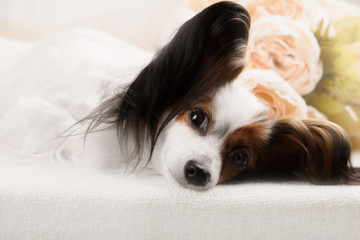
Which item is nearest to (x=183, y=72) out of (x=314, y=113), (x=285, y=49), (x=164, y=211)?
(x=164, y=211)

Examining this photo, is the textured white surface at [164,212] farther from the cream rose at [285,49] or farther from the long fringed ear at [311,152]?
the cream rose at [285,49]

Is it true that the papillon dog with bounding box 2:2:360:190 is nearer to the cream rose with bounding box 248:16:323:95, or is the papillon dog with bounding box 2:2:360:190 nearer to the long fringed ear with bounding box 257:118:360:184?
the long fringed ear with bounding box 257:118:360:184

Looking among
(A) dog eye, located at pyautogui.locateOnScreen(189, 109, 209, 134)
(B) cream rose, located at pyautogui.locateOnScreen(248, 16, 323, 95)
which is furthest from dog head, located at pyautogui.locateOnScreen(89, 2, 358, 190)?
(B) cream rose, located at pyautogui.locateOnScreen(248, 16, 323, 95)

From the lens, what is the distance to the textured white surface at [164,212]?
116 cm

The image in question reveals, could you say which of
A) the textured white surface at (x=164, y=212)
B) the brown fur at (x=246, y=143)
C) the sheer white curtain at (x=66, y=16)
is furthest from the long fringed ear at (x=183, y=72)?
the sheer white curtain at (x=66, y=16)

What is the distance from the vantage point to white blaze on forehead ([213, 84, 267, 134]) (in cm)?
137

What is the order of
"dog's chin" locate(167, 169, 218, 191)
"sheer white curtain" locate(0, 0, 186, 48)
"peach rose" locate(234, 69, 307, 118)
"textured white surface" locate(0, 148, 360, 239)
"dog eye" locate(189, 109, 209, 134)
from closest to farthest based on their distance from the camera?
"textured white surface" locate(0, 148, 360, 239)
"dog's chin" locate(167, 169, 218, 191)
"dog eye" locate(189, 109, 209, 134)
"peach rose" locate(234, 69, 307, 118)
"sheer white curtain" locate(0, 0, 186, 48)

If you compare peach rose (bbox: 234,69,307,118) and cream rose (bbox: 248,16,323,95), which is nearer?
peach rose (bbox: 234,69,307,118)

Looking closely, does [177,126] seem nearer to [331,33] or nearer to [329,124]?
[329,124]

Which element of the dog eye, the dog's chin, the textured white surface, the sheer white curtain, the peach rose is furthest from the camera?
the sheer white curtain

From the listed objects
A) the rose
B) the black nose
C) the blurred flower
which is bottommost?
the blurred flower

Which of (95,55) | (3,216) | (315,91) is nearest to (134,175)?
(3,216)

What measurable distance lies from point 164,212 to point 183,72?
439 mm

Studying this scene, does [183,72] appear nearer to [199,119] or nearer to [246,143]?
[199,119]
